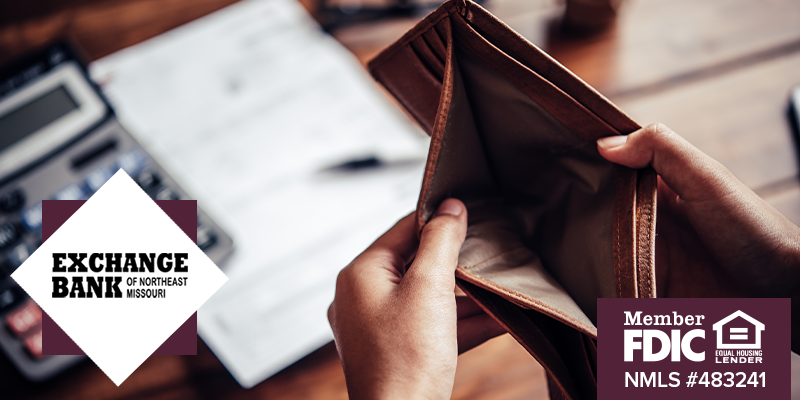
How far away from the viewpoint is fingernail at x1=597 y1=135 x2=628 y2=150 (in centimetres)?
30

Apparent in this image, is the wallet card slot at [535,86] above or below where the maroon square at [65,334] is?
above

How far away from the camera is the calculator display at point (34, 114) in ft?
1.60

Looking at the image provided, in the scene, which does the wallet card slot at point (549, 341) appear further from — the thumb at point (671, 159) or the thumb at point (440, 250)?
the thumb at point (671, 159)

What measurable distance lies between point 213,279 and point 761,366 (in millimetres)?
497

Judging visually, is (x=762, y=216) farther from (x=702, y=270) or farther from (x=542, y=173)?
(x=542, y=173)

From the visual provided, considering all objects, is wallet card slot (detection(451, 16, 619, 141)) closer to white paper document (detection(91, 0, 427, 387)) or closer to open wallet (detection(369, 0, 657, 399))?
open wallet (detection(369, 0, 657, 399))

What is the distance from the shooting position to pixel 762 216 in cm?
36

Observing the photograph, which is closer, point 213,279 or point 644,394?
point 644,394

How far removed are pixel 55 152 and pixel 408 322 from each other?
1.50 ft

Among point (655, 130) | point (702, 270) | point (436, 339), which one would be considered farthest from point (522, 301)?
point (702, 270)

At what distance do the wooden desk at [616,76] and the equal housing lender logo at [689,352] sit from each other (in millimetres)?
133

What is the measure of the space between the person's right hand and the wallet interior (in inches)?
1.4

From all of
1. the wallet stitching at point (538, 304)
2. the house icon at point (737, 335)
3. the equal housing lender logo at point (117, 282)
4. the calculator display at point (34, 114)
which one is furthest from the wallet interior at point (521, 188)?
the calculator display at point (34, 114)

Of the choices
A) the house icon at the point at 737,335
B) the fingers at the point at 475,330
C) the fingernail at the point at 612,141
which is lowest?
the fingers at the point at 475,330
